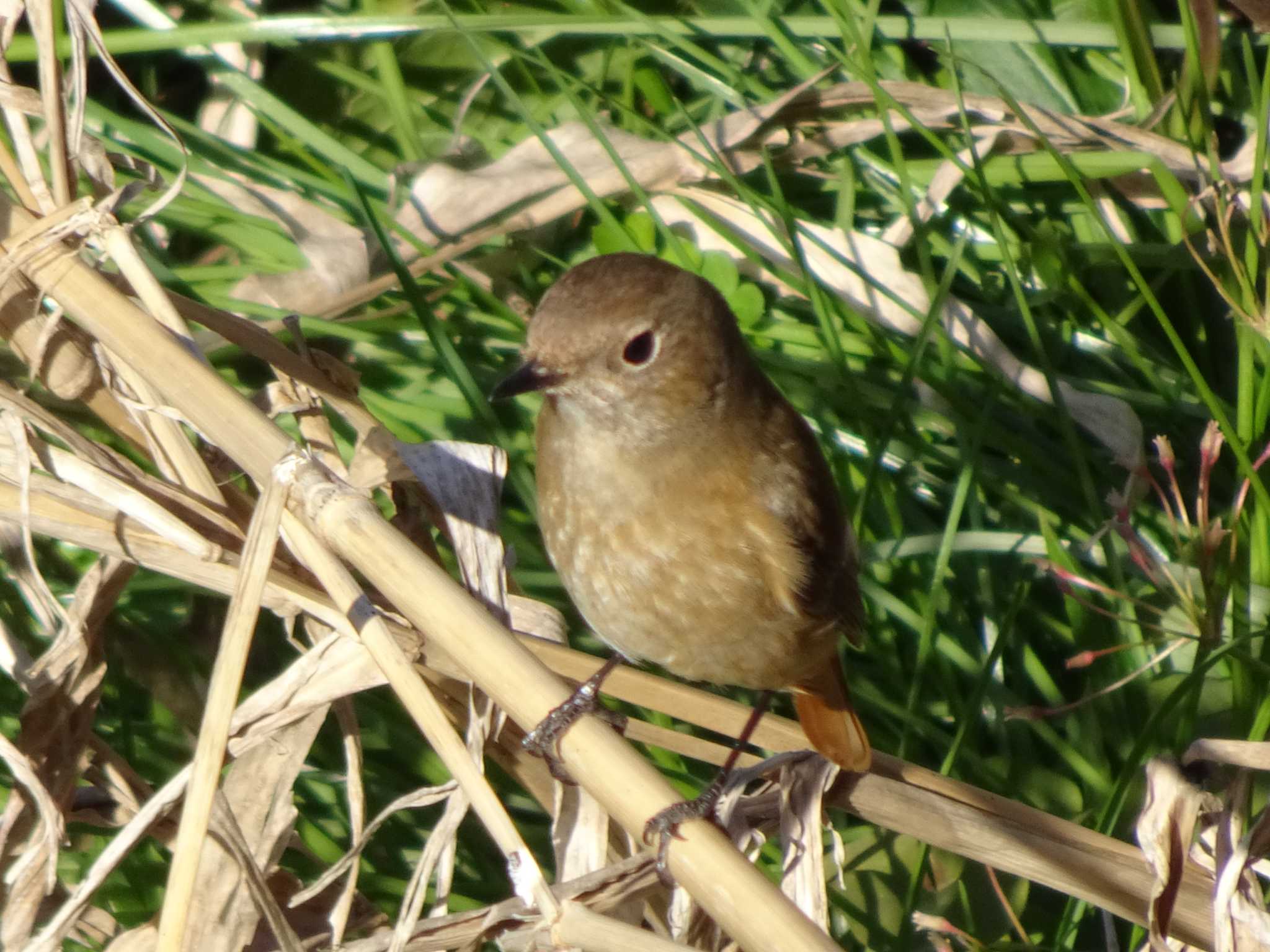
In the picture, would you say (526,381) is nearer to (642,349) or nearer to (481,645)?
(642,349)

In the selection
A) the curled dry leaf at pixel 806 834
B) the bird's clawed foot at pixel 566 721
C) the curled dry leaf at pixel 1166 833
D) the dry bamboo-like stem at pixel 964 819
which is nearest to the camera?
the bird's clawed foot at pixel 566 721

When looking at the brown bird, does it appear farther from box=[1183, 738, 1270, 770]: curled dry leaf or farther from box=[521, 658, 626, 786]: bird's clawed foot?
box=[1183, 738, 1270, 770]: curled dry leaf

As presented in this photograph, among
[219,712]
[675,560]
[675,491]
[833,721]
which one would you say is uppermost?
[219,712]

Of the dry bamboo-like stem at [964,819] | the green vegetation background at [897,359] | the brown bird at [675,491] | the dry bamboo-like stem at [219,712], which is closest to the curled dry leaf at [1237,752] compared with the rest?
the dry bamboo-like stem at [964,819]

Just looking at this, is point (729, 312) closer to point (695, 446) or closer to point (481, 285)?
point (695, 446)

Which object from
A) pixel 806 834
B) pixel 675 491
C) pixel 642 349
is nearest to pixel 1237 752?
pixel 806 834

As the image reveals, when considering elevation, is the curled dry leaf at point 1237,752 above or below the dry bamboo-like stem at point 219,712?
below

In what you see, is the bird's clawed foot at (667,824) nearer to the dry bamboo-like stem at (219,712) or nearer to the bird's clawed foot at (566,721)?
the bird's clawed foot at (566,721)
